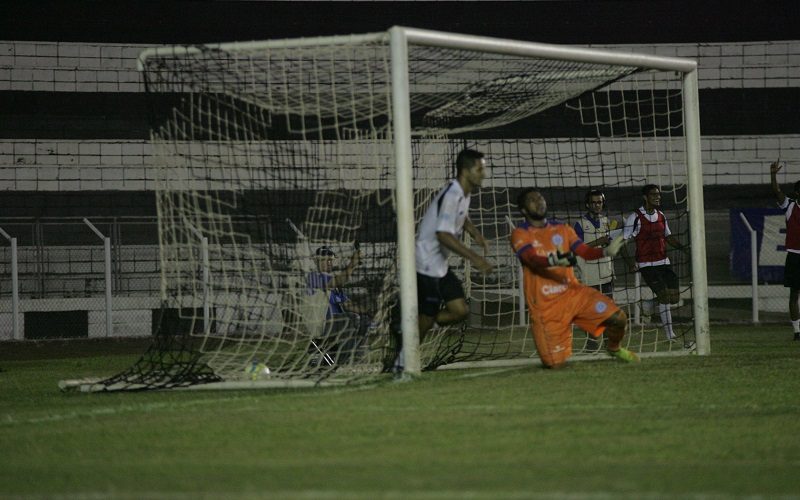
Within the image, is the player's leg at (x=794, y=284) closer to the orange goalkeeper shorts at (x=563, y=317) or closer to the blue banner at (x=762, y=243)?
the orange goalkeeper shorts at (x=563, y=317)

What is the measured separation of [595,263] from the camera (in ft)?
36.0

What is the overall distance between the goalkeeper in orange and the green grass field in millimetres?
351

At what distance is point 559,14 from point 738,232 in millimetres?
6609

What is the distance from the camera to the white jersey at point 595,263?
35.8 feet

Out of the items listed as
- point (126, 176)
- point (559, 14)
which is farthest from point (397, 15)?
point (126, 176)

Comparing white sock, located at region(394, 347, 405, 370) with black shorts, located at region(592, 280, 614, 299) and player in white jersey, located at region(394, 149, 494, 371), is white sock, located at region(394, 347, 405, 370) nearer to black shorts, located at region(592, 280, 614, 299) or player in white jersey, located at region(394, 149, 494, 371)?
player in white jersey, located at region(394, 149, 494, 371)

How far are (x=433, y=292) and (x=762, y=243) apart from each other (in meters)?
11.4

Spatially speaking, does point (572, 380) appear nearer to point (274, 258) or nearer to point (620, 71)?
point (274, 258)

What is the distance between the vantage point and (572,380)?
7.71m

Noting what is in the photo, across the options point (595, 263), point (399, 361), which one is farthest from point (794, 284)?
point (399, 361)

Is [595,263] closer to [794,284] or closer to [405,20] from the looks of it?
[794,284]

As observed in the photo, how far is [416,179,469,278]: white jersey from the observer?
813cm

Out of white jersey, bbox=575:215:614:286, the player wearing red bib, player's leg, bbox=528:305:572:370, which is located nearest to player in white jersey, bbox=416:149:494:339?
player's leg, bbox=528:305:572:370

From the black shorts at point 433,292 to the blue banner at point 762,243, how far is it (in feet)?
36.1
